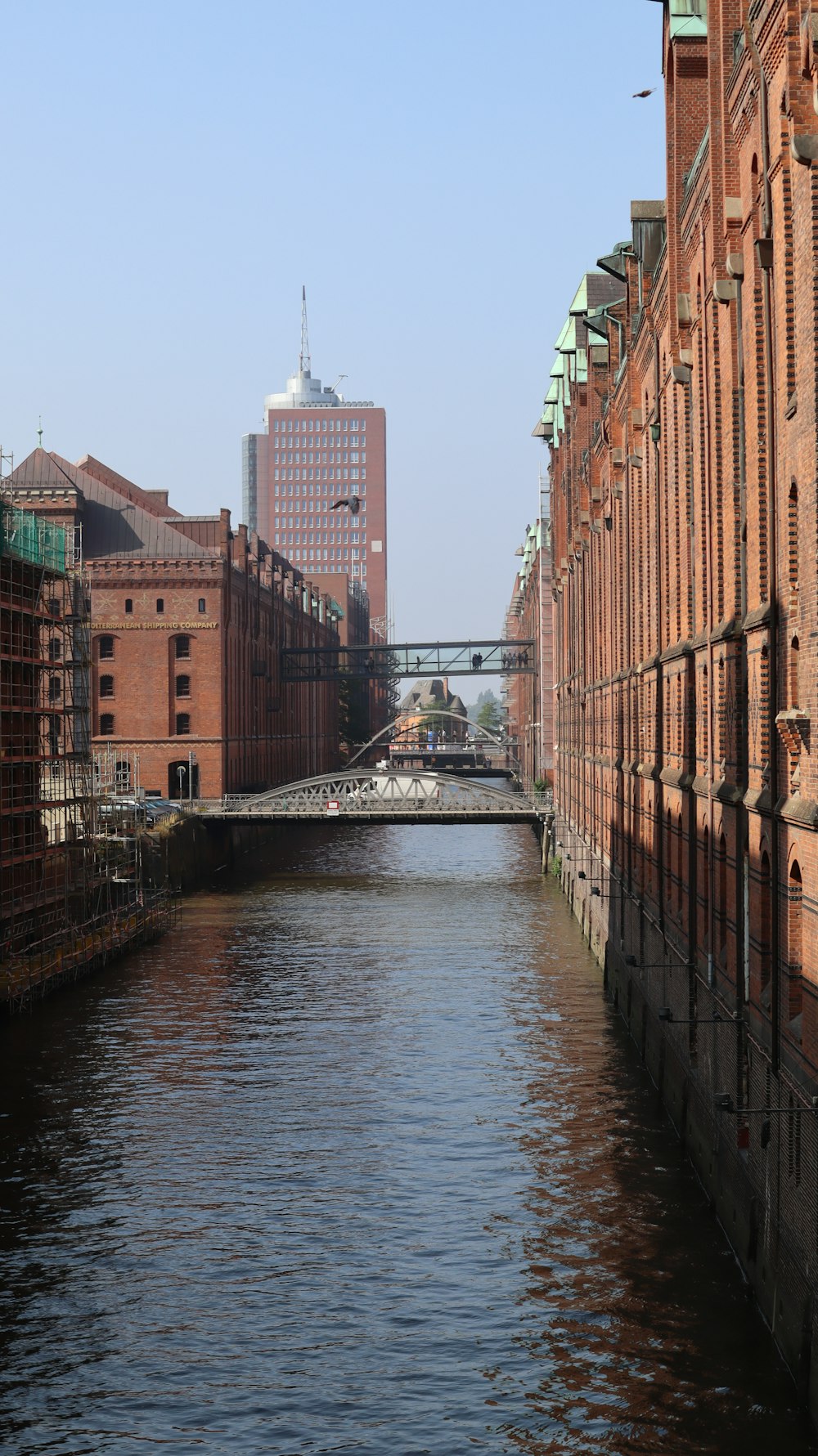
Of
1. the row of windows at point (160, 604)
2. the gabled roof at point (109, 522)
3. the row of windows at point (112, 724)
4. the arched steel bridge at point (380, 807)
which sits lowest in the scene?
the arched steel bridge at point (380, 807)

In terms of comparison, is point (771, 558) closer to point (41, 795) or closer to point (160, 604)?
point (41, 795)

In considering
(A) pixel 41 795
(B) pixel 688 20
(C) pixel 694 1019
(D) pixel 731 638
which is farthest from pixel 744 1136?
(A) pixel 41 795

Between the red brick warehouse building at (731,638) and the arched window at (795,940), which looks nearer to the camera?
the red brick warehouse building at (731,638)

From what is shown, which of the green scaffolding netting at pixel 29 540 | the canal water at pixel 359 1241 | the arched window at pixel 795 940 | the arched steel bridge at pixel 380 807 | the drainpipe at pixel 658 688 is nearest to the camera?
the canal water at pixel 359 1241

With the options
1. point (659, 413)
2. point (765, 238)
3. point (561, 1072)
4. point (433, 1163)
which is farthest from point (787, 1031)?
point (659, 413)

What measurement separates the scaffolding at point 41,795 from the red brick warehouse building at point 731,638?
13014 millimetres

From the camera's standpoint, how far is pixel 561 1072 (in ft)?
95.2

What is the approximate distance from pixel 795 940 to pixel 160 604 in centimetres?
5941

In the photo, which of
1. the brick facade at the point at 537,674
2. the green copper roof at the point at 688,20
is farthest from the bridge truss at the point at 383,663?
the green copper roof at the point at 688,20

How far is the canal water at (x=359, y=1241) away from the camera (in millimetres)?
15188

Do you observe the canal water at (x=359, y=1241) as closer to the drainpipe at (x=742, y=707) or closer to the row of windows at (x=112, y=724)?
the drainpipe at (x=742, y=707)

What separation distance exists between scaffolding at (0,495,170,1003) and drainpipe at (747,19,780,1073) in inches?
813

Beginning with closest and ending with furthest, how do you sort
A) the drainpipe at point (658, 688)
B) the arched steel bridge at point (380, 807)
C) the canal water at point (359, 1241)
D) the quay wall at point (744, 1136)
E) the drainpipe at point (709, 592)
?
the quay wall at point (744, 1136) < the canal water at point (359, 1241) < the drainpipe at point (709, 592) < the drainpipe at point (658, 688) < the arched steel bridge at point (380, 807)

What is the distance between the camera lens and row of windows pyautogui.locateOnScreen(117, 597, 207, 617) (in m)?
74.8
